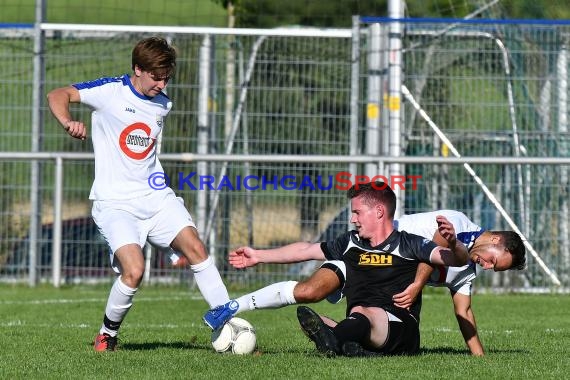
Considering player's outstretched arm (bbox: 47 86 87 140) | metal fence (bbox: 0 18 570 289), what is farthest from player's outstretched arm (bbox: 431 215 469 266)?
metal fence (bbox: 0 18 570 289)

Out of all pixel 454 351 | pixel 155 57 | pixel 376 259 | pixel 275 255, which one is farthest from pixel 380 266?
pixel 155 57

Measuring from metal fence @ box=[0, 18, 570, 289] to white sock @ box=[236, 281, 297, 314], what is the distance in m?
5.83

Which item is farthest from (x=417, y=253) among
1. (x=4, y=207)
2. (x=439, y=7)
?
(x=439, y=7)

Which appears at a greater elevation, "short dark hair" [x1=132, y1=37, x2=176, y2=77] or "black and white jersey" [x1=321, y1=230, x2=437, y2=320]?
"short dark hair" [x1=132, y1=37, x2=176, y2=77]

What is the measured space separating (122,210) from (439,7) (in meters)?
9.65

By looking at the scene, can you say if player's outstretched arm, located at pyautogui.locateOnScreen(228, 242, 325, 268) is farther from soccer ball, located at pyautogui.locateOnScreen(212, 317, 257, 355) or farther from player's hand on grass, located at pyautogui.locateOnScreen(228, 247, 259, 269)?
soccer ball, located at pyautogui.locateOnScreen(212, 317, 257, 355)

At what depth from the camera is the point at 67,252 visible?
13.9 metres

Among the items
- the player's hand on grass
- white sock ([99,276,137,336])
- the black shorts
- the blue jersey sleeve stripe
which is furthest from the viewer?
the blue jersey sleeve stripe

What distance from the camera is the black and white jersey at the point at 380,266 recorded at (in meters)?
7.29

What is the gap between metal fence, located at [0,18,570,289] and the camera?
44.4ft

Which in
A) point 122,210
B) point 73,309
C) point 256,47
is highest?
point 256,47

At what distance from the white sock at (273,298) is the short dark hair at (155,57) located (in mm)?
1519

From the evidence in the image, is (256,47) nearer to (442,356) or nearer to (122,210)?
(122,210)

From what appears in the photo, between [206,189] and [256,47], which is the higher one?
[256,47]
